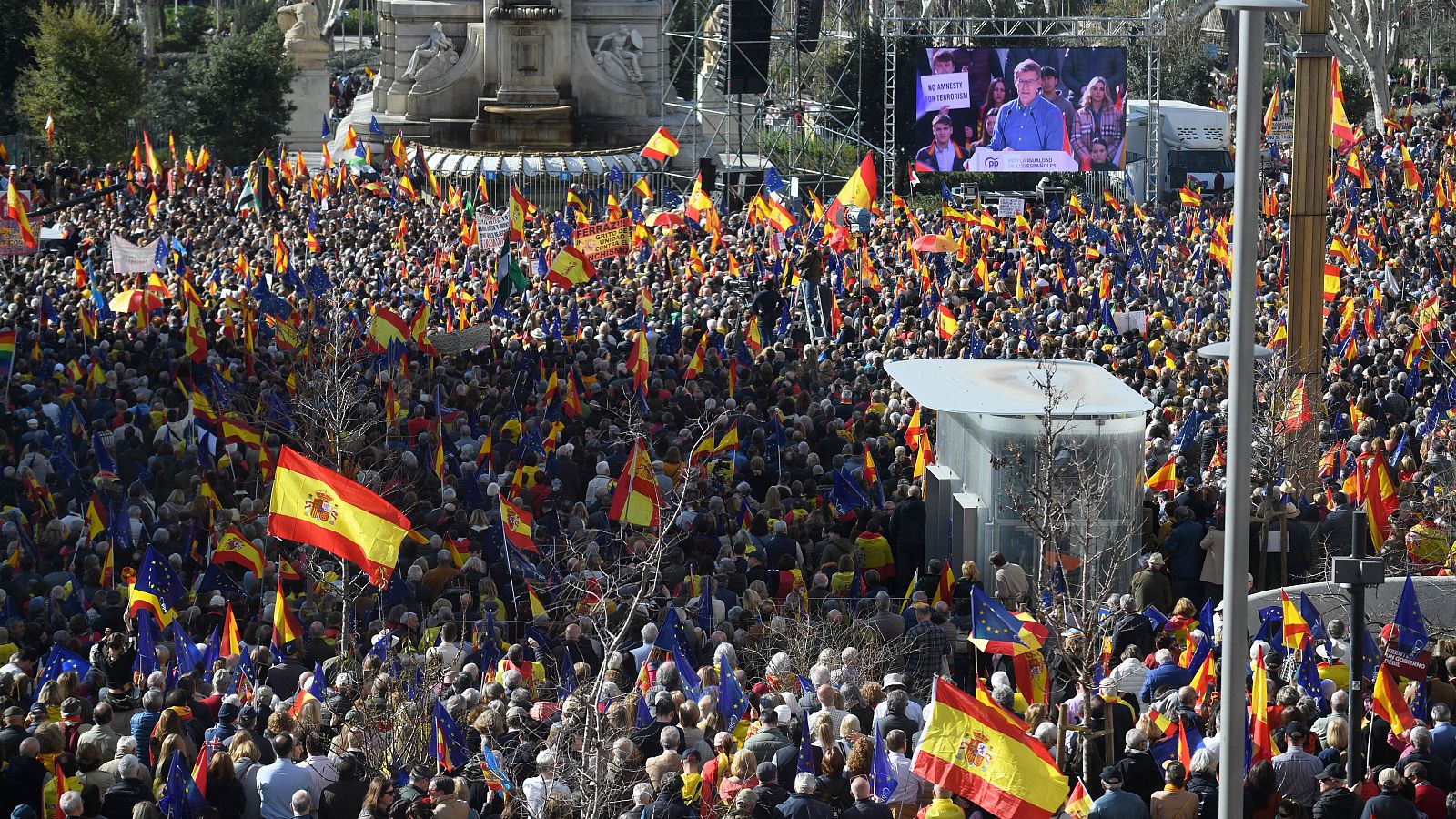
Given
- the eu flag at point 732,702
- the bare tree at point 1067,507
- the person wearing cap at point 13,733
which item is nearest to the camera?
the person wearing cap at point 13,733

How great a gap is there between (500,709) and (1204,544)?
23.3ft

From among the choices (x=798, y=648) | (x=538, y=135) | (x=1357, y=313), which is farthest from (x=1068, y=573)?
(x=538, y=135)

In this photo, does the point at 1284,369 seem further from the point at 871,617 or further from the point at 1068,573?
the point at 871,617

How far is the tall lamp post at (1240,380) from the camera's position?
9023mm

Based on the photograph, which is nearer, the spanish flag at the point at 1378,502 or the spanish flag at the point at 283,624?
the spanish flag at the point at 283,624

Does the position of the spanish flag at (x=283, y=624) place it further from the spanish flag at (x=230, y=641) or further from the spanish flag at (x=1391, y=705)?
the spanish flag at (x=1391, y=705)

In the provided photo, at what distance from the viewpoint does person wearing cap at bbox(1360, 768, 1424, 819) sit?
414 inches

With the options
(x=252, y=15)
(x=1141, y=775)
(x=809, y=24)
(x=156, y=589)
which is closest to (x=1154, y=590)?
(x=1141, y=775)

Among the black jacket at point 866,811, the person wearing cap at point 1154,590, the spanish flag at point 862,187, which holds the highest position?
the spanish flag at point 862,187

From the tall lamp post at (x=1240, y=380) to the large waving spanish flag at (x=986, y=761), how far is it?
113 centimetres

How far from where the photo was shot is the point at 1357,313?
25.8 metres

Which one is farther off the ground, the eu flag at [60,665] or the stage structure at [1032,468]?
the stage structure at [1032,468]

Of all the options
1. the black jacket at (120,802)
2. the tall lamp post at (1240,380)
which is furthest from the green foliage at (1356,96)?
the black jacket at (120,802)

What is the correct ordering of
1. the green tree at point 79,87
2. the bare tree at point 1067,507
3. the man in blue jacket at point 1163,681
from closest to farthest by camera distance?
the man in blue jacket at point 1163,681 → the bare tree at point 1067,507 → the green tree at point 79,87
